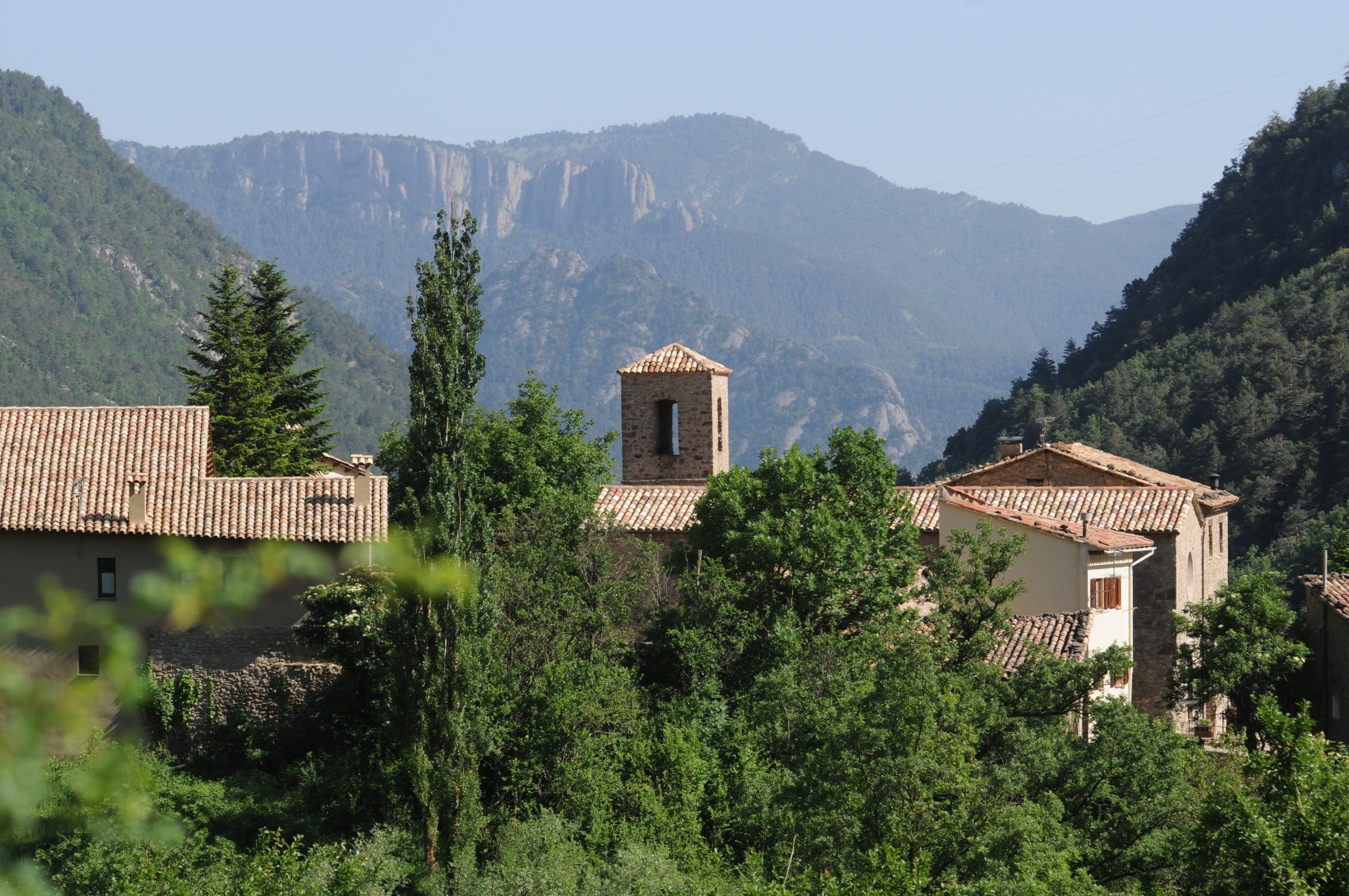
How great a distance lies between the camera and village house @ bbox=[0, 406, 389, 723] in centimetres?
2362

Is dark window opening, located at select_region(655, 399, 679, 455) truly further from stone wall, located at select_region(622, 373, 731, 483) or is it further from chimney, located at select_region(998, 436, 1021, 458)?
chimney, located at select_region(998, 436, 1021, 458)

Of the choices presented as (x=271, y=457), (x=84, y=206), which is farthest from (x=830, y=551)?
(x=84, y=206)

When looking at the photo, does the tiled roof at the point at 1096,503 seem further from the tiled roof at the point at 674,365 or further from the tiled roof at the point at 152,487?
the tiled roof at the point at 152,487

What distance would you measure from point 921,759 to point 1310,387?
44908 mm

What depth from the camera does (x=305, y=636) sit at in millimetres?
23703

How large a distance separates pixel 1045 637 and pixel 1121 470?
33.8 feet

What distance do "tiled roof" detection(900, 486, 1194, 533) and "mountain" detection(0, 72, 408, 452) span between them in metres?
75.5

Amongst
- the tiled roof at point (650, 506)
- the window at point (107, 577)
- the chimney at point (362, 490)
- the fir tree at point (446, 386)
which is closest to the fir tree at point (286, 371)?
the tiled roof at point (650, 506)

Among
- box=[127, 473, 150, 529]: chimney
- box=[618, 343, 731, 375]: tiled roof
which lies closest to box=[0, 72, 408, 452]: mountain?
box=[618, 343, 731, 375]: tiled roof

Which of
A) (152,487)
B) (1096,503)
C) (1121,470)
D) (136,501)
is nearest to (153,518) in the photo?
(136,501)

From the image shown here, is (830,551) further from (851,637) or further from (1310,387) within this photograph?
(1310,387)

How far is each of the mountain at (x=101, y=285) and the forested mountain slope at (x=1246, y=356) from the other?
5035 centimetres

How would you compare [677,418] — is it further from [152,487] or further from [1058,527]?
[152,487]

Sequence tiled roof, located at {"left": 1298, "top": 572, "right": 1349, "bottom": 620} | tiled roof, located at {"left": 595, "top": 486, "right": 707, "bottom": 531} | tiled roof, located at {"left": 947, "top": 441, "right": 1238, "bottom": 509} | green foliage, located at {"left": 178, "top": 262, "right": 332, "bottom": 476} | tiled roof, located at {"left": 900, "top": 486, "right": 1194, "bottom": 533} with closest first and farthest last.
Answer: tiled roof, located at {"left": 1298, "top": 572, "right": 1349, "bottom": 620}
tiled roof, located at {"left": 595, "top": 486, "right": 707, "bottom": 531}
tiled roof, located at {"left": 900, "top": 486, "right": 1194, "bottom": 533}
tiled roof, located at {"left": 947, "top": 441, "right": 1238, "bottom": 509}
green foliage, located at {"left": 178, "top": 262, "right": 332, "bottom": 476}
